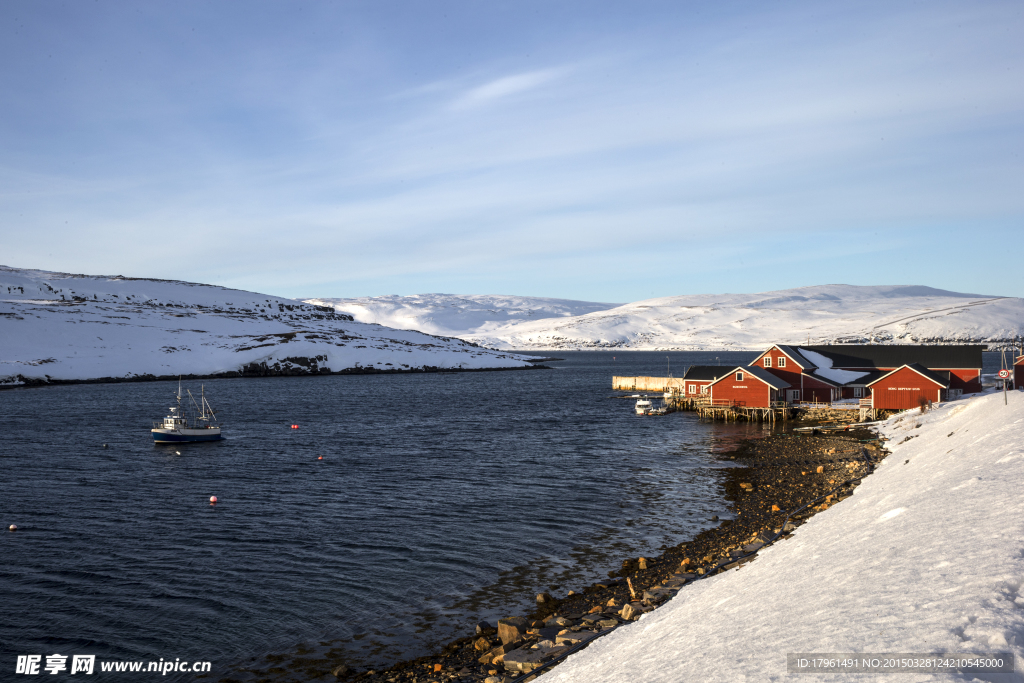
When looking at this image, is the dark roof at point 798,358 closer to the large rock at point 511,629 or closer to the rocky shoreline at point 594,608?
the rocky shoreline at point 594,608

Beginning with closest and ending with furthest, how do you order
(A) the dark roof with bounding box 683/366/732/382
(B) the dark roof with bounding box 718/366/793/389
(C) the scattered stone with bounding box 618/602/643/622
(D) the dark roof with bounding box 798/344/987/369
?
(C) the scattered stone with bounding box 618/602/643/622 < (B) the dark roof with bounding box 718/366/793/389 < (D) the dark roof with bounding box 798/344/987/369 < (A) the dark roof with bounding box 683/366/732/382

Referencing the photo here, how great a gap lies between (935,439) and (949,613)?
36017 mm

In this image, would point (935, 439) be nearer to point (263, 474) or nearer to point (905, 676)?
point (905, 676)

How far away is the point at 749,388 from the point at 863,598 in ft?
218

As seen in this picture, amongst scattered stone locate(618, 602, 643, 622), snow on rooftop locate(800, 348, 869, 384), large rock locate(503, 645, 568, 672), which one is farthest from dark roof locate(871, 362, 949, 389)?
large rock locate(503, 645, 568, 672)

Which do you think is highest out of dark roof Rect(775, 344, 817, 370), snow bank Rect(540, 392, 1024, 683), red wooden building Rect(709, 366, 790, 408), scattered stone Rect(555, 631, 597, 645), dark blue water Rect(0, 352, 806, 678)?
dark roof Rect(775, 344, 817, 370)

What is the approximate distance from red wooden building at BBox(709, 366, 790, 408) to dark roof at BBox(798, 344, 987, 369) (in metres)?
13.5

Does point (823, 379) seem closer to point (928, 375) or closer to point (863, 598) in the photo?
point (928, 375)

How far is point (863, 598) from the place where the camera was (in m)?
13.6

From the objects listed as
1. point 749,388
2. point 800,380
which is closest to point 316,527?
point 749,388

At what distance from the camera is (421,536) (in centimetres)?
2992

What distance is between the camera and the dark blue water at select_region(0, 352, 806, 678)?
68.0ft

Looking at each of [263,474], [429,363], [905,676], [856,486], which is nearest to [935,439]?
[856,486]

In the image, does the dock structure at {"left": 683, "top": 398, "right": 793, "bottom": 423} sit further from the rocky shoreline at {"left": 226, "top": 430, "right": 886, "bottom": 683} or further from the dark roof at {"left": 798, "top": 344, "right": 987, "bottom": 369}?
the rocky shoreline at {"left": 226, "top": 430, "right": 886, "bottom": 683}
